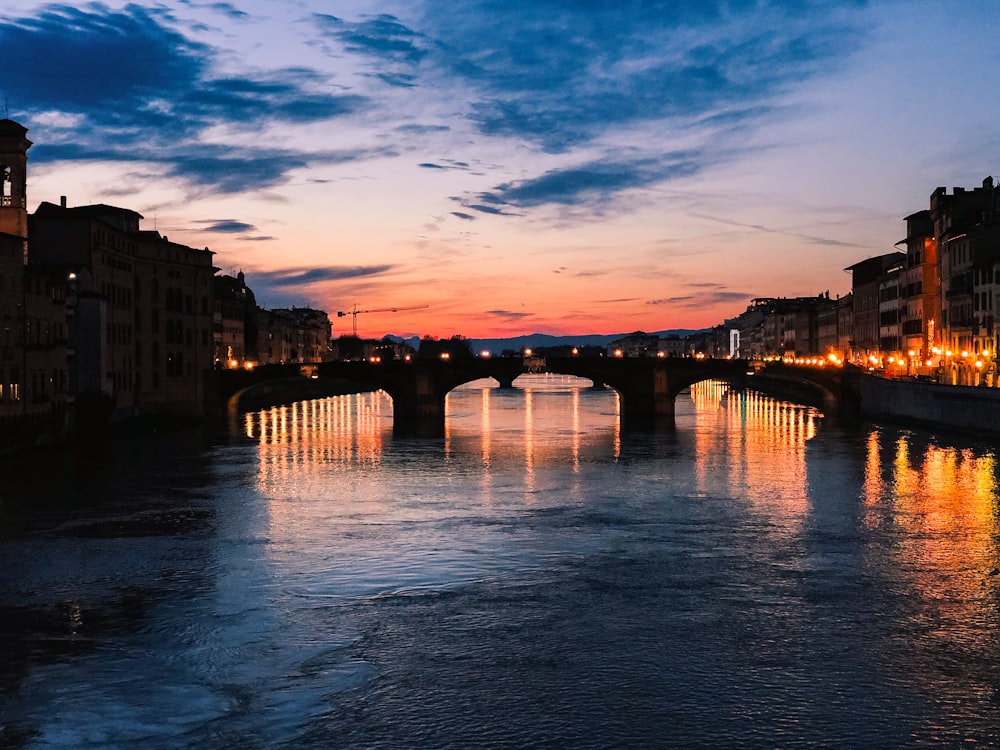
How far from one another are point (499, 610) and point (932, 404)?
61.6m

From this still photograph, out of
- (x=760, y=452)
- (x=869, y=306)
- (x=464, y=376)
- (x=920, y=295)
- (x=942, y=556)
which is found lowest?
(x=942, y=556)

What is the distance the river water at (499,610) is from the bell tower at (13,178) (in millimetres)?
21136

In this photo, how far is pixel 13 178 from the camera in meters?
70.4

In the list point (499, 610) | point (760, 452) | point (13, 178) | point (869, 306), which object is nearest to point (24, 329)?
point (13, 178)

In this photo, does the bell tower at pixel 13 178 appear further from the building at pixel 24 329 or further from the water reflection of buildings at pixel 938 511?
the water reflection of buildings at pixel 938 511

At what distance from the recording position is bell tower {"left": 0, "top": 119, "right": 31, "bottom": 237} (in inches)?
2749

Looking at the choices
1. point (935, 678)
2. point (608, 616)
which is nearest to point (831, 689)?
point (935, 678)

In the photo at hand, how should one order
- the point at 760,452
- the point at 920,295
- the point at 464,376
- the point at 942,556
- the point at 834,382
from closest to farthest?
1. the point at 942,556
2. the point at 760,452
3. the point at 834,382
4. the point at 464,376
5. the point at 920,295

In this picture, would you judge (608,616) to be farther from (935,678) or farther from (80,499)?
(80,499)

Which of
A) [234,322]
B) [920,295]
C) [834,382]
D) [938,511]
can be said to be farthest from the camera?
[234,322]

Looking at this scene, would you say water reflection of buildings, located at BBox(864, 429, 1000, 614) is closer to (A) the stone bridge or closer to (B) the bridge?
(A) the stone bridge

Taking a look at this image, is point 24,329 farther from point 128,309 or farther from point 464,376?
point 464,376

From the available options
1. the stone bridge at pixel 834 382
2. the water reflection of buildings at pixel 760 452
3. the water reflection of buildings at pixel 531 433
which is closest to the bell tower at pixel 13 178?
the water reflection of buildings at pixel 531 433

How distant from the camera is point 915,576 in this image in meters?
29.9
